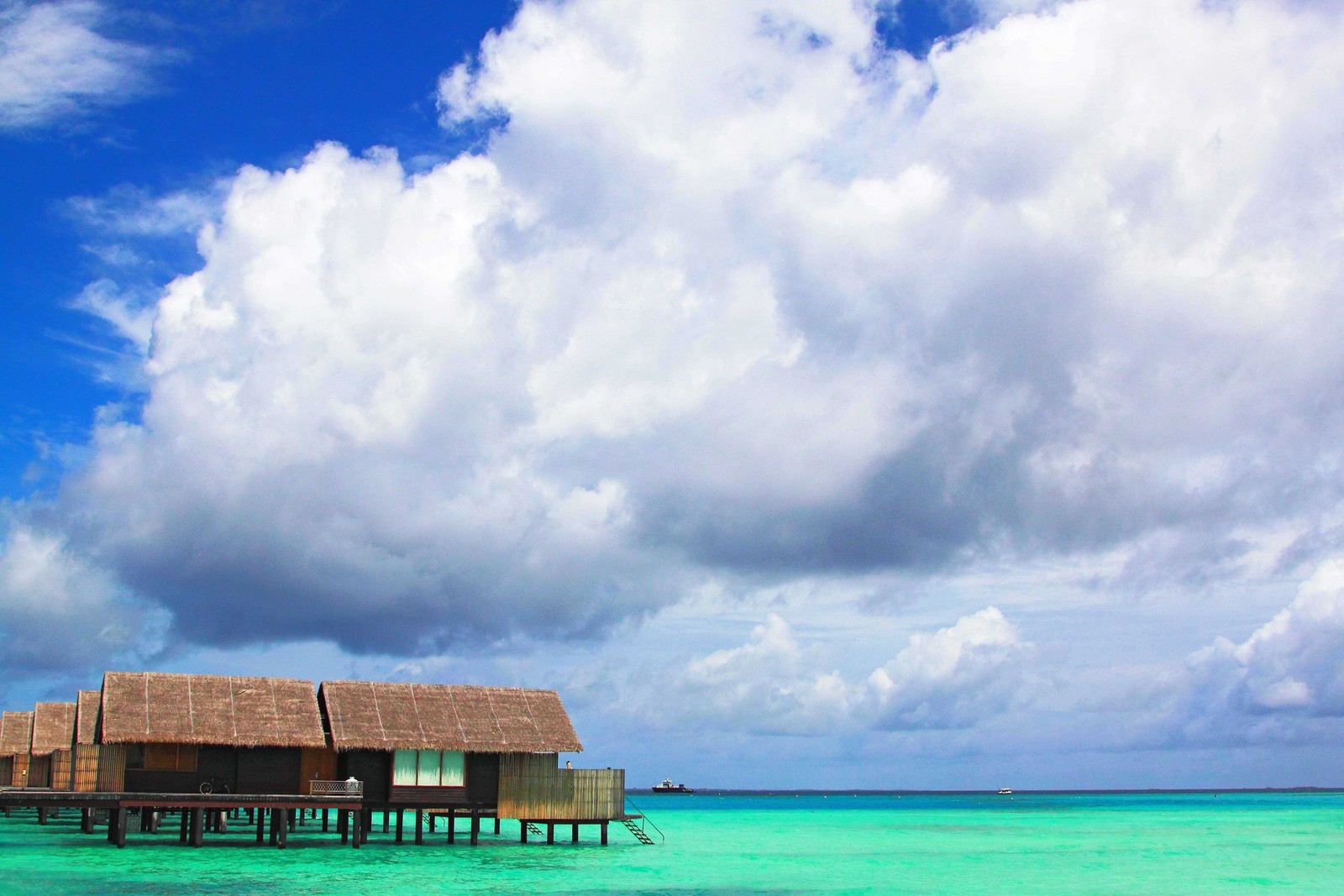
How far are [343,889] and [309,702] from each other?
7.90 metres

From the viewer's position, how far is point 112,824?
113 feet

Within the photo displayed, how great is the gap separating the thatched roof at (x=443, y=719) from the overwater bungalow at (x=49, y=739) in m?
15.2

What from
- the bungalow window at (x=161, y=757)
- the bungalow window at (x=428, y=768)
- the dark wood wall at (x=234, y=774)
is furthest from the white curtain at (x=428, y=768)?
the bungalow window at (x=161, y=757)

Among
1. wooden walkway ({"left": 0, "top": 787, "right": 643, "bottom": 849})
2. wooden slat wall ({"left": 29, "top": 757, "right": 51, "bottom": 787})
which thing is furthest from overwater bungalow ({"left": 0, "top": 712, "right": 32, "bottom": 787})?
wooden walkway ({"left": 0, "top": 787, "right": 643, "bottom": 849})

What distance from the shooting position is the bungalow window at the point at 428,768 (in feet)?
107

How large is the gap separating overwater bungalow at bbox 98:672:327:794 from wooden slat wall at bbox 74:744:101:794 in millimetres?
1007

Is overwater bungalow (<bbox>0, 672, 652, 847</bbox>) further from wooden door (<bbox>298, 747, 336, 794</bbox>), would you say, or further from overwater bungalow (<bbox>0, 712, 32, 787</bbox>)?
overwater bungalow (<bbox>0, 712, 32, 787</bbox>)

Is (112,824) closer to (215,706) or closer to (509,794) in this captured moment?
(215,706)

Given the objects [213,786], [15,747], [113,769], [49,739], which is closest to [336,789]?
[213,786]

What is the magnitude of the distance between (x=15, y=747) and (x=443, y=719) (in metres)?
24.8

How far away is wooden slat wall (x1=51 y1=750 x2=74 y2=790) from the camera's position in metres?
40.3

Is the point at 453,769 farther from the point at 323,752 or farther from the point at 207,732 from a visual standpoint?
the point at 207,732

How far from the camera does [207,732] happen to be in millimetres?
30594

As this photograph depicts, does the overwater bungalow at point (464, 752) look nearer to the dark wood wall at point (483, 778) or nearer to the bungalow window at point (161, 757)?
the dark wood wall at point (483, 778)
